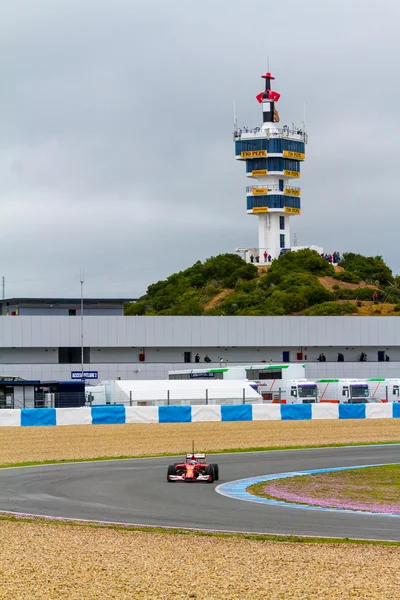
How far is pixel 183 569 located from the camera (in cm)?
1196

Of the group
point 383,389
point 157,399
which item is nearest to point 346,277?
point 383,389

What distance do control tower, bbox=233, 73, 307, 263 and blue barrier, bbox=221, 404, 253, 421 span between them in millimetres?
85893

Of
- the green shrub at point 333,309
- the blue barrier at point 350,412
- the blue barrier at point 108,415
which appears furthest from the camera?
the green shrub at point 333,309

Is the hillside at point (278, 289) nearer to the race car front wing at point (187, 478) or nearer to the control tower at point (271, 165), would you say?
the control tower at point (271, 165)

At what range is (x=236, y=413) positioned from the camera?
141 ft

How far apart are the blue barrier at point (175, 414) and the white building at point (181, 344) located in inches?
1195

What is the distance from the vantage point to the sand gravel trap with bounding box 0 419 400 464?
3416 centimetres

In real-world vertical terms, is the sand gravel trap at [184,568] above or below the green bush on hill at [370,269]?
below

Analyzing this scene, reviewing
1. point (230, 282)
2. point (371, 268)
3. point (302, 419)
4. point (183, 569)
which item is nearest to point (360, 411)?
point (302, 419)

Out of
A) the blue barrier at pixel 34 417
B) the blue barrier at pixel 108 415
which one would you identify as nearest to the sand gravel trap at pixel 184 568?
the blue barrier at pixel 34 417

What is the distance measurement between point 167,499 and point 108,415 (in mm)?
21085

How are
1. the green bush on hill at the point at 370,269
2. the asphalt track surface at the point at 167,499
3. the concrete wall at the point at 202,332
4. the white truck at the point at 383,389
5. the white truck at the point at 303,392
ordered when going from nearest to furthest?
the asphalt track surface at the point at 167,499 < the white truck at the point at 303,392 < the white truck at the point at 383,389 < the concrete wall at the point at 202,332 < the green bush on hill at the point at 370,269

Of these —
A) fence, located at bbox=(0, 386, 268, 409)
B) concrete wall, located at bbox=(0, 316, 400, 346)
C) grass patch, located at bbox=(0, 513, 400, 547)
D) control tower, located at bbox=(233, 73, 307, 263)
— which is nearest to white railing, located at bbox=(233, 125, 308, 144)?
control tower, located at bbox=(233, 73, 307, 263)

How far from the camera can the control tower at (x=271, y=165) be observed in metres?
126
